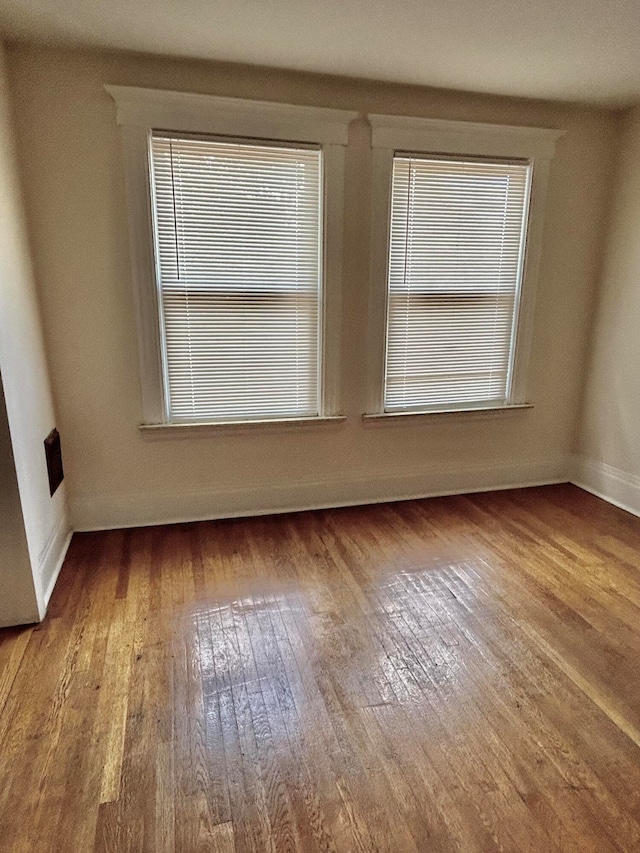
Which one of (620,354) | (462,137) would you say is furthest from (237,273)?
(620,354)

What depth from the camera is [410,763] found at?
58.4 inches

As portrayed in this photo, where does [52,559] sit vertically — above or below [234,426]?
below

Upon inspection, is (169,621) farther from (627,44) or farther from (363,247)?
(627,44)

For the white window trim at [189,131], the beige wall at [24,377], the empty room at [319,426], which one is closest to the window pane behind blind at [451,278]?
the empty room at [319,426]

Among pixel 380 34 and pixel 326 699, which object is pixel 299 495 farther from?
pixel 380 34

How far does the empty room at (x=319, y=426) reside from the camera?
1.47m

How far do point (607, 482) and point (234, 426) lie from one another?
2.60 metres

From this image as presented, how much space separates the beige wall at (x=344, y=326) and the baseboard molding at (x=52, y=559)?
0.67 ft

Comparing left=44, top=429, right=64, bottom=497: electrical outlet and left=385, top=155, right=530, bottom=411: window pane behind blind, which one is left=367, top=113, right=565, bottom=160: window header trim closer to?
left=385, top=155, right=530, bottom=411: window pane behind blind

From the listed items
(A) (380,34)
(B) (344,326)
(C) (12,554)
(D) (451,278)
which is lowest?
(C) (12,554)

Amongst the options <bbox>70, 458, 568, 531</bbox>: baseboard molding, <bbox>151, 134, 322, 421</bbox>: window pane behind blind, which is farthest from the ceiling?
<bbox>70, 458, 568, 531</bbox>: baseboard molding

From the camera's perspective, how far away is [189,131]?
99.7 inches

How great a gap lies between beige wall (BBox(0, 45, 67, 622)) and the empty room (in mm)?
26

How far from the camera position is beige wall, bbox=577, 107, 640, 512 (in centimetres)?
313
